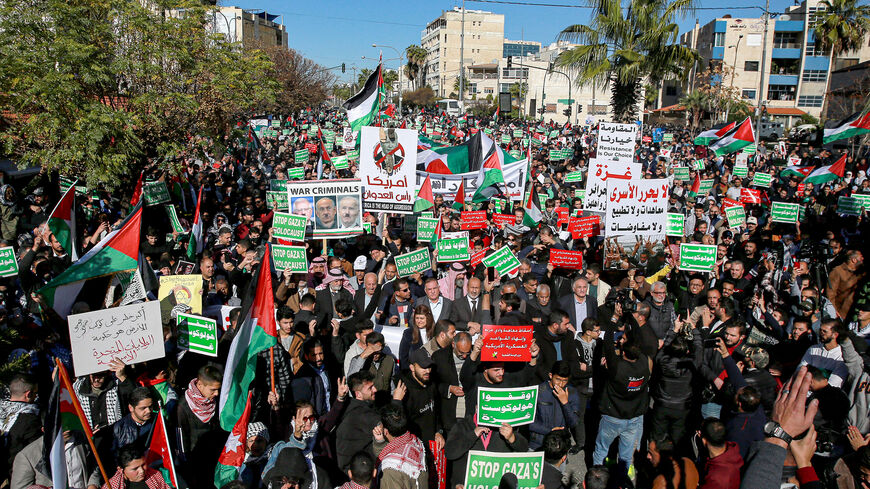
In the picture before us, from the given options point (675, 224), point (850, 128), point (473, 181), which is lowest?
point (675, 224)

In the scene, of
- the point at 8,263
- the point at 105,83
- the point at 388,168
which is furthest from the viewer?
the point at 105,83

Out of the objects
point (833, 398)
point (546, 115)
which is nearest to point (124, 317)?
point (833, 398)

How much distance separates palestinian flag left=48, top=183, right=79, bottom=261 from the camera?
26.6 ft

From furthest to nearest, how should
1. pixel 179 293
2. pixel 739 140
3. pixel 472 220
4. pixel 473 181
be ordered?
1. pixel 739 140
2. pixel 473 181
3. pixel 472 220
4. pixel 179 293

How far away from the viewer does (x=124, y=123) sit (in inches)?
438

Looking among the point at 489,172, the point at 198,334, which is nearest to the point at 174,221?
the point at 198,334

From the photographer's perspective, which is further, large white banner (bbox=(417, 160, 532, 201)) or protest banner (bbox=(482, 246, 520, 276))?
large white banner (bbox=(417, 160, 532, 201))

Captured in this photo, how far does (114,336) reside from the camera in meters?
5.37

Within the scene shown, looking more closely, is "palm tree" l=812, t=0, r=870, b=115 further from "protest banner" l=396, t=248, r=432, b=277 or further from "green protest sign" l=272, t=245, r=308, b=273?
"green protest sign" l=272, t=245, r=308, b=273

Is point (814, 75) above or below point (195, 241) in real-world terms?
above

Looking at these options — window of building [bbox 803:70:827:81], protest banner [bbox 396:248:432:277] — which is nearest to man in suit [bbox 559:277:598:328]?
protest banner [bbox 396:248:432:277]

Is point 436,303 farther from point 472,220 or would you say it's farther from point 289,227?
point 472,220

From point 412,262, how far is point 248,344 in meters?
3.25

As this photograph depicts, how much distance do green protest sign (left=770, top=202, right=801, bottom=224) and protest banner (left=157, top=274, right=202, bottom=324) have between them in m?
9.73
